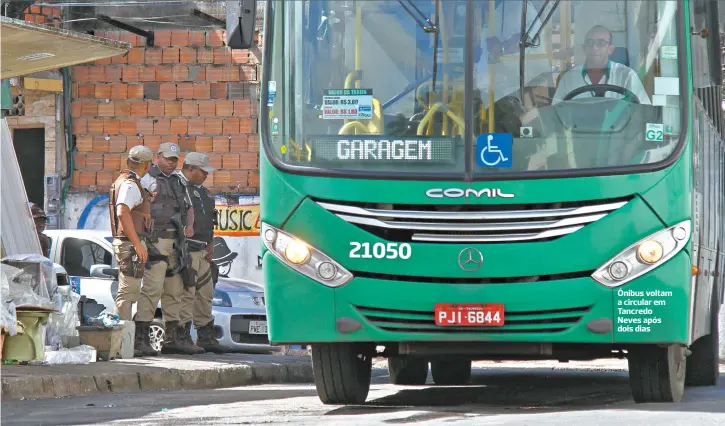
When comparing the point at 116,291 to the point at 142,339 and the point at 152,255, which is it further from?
the point at 152,255

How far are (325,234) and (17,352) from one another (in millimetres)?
3896

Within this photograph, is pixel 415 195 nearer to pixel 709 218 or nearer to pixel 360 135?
pixel 360 135

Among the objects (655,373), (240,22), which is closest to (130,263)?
(240,22)

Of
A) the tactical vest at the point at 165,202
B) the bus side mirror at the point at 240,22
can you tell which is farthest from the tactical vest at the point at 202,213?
the bus side mirror at the point at 240,22

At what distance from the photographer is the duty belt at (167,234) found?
45.1 ft

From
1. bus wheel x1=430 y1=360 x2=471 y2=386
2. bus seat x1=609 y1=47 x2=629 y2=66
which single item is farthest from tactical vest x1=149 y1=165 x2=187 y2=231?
bus seat x1=609 y1=47 x2=629 y2=66

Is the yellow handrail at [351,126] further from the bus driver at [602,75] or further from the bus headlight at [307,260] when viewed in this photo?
the bus driver at [602,75]

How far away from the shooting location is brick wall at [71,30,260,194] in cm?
2344

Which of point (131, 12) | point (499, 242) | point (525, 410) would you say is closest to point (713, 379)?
point (525, 410)

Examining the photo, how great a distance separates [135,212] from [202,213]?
156 cm

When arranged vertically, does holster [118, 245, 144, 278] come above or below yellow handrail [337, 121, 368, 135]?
below

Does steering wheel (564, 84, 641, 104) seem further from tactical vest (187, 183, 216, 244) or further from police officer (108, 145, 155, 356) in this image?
tactical vest (187, 183, 216, 244)

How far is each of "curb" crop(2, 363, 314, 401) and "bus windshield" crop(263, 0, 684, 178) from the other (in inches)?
113

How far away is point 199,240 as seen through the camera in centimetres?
1474
